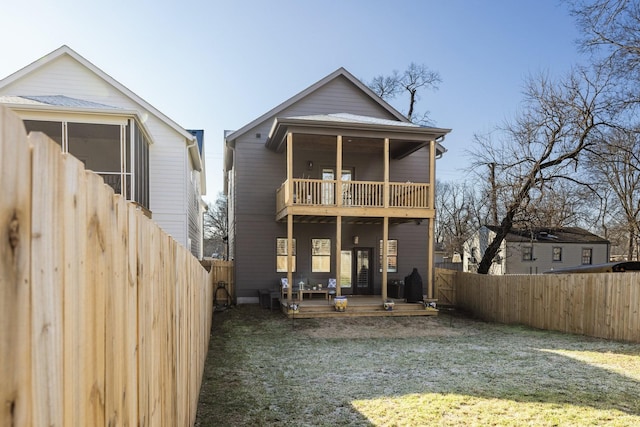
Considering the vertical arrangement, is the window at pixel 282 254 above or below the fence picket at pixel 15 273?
below

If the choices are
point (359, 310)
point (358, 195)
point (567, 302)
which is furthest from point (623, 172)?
point (359, 310)

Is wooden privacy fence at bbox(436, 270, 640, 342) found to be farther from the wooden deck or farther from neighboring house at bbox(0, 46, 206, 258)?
neighboring house at bbox(0, 46, 206, 258)

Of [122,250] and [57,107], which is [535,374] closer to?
[122,250]

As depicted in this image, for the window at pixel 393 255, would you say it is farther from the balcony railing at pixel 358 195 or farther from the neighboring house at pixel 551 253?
the neighboring house at pixel 551 253

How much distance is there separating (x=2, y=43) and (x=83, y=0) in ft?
8.86

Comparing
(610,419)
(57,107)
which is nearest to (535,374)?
(610,419)

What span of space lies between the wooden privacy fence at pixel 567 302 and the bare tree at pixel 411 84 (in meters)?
18.1

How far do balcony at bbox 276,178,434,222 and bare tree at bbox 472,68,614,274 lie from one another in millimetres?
Result: 3858

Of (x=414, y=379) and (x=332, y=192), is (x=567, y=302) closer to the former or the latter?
(x=414, y=379)

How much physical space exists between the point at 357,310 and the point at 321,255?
3.52m

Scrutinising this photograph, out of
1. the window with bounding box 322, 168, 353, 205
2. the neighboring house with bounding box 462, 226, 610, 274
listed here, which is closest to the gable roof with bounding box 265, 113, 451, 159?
the window with bounding box 322, 168, 353, 205

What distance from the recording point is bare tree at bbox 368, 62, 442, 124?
28.3m

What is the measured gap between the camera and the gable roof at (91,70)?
1188 cm

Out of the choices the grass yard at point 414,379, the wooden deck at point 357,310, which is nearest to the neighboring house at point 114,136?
the wooden deck at point 357,310
